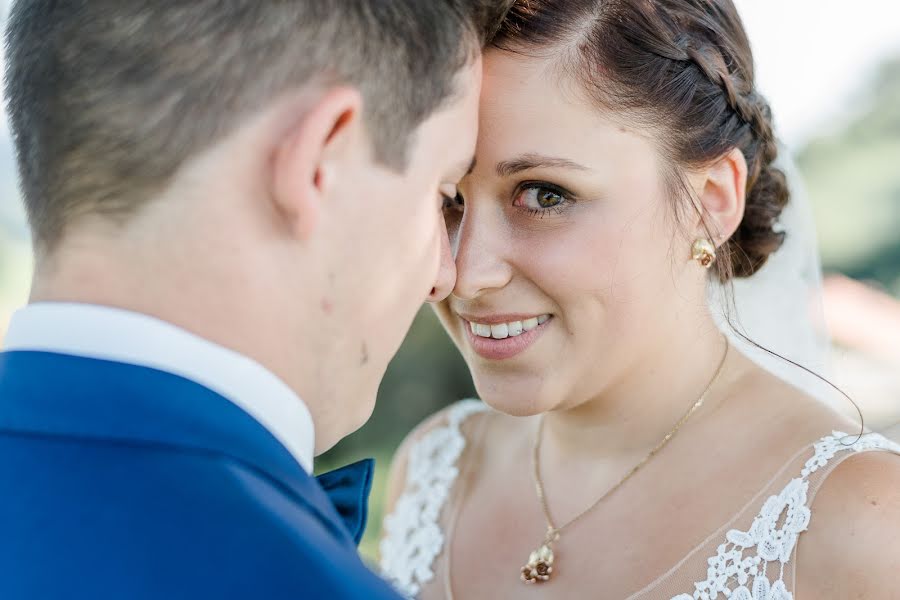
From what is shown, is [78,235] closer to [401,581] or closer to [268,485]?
[268,485]

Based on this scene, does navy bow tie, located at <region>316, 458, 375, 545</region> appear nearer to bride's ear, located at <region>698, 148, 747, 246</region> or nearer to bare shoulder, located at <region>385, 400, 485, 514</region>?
bride's ear, located at <region>698, 148, 747, 246</region>

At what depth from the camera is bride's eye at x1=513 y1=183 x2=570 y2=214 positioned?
2260 millimetres

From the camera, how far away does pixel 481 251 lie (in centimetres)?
229

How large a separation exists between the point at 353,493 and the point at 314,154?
0.78m

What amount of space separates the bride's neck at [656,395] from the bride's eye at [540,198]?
484mm

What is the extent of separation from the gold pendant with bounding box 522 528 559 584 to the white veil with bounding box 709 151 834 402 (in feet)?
2.89

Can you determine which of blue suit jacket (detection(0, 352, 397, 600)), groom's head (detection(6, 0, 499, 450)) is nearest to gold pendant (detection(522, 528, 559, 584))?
groom's head (detection(6, 0, 499, 450))

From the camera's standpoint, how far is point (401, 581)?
2.85 metres

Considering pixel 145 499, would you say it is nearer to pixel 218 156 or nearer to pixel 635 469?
pixel 218 156

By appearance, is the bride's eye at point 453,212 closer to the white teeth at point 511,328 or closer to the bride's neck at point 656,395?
the white teeth at point 511,328

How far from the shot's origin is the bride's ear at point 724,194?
7.97 feet

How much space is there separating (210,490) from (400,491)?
2147 mm

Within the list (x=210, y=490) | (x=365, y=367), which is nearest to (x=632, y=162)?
(x=365, y=367)

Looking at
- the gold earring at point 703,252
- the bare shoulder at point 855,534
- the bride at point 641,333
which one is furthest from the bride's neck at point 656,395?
the bare shoulder at point 855,534
